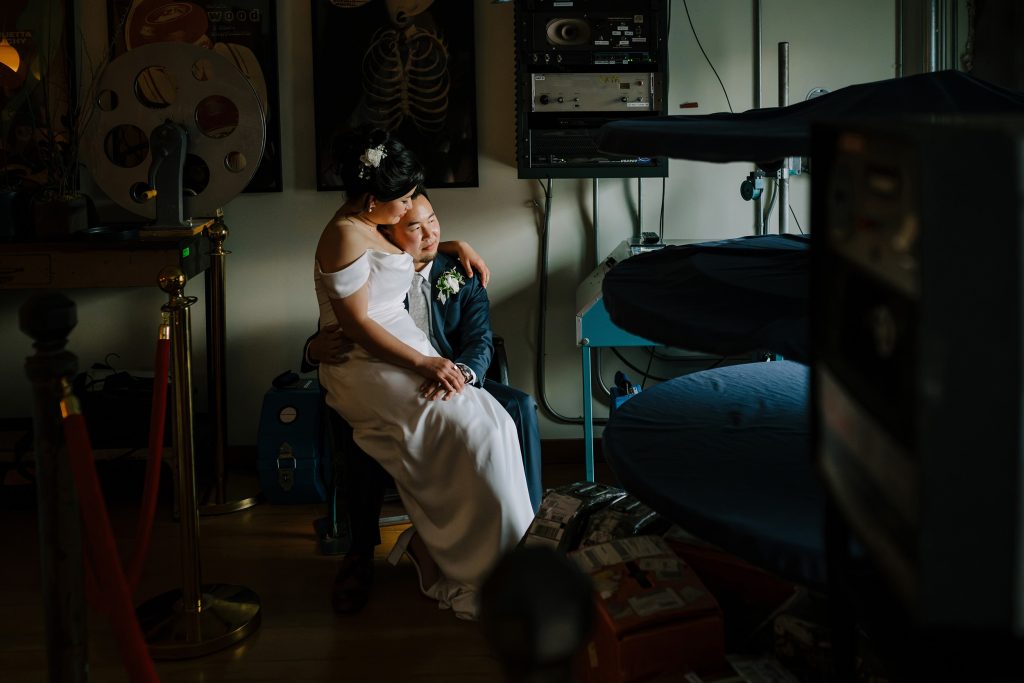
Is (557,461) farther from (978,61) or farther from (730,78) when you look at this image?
(978,61)

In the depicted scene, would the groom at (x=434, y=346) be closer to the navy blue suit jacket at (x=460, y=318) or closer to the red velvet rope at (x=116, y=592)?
the navy blue suit jacket at (x=460, y=318)

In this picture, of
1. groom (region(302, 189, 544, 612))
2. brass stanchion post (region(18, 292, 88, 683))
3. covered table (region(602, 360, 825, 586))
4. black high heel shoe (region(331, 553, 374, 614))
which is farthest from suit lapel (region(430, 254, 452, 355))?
brass stanchion post (region(18, 292, 88, 683))

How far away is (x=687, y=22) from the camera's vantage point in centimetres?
375

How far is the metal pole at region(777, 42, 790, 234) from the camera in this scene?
3.49m

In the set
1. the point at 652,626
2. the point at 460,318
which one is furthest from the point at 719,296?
the point at 460,318

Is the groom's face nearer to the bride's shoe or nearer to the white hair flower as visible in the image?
the white hair flower

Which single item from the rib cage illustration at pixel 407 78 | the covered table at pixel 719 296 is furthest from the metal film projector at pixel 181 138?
the covered table at pixel 719 296

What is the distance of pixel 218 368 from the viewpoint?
11.7 ft

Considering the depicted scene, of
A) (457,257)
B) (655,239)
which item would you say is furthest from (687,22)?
(457,257)

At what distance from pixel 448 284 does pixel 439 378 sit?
0.41 meters

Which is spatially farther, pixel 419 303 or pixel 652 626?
pixel 419 303

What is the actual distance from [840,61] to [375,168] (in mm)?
1814

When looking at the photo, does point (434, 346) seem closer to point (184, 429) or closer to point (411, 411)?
point (411, 411)

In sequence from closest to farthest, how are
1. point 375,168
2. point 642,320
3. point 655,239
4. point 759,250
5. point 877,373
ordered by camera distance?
point 877,373, point 642,320, point 759,250, point 375,168, point 655,239
